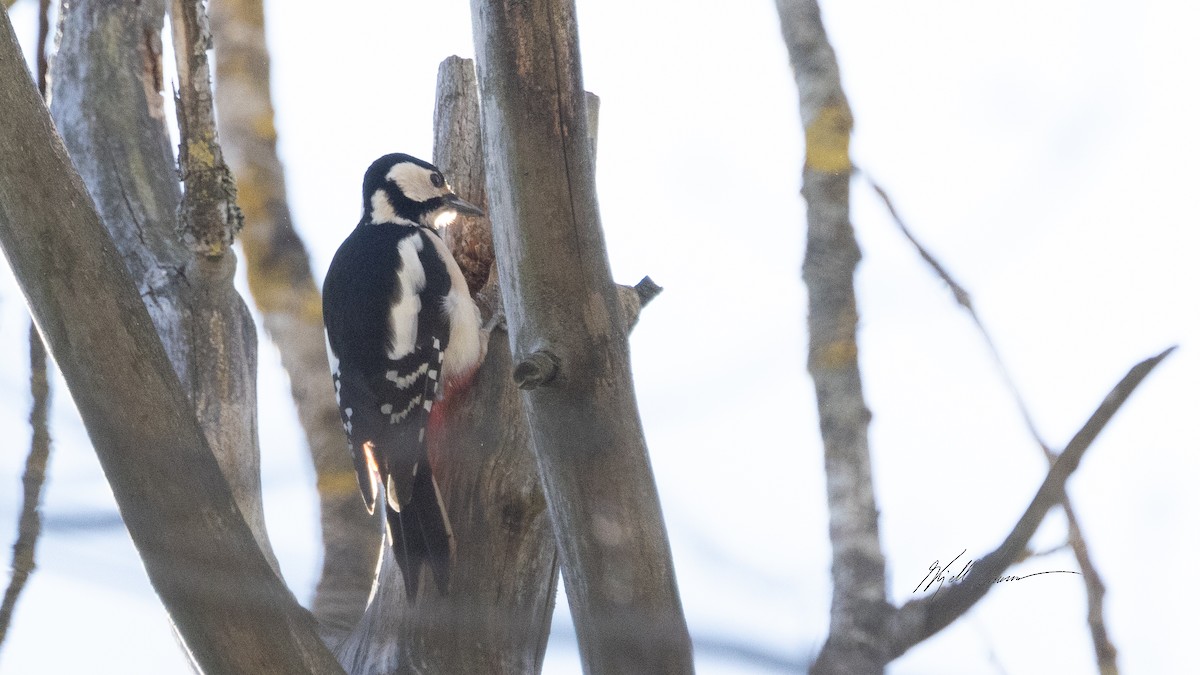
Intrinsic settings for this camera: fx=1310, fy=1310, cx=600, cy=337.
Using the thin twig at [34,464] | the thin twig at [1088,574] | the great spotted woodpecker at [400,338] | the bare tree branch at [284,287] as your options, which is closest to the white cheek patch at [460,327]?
the great spotted woodpecker at [400,338]

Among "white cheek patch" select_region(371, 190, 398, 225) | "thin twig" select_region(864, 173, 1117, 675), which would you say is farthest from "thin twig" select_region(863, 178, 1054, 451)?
"white cheek patch" select_region(371, 190, 398, 225)

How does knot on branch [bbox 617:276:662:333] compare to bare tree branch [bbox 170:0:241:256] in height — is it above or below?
below

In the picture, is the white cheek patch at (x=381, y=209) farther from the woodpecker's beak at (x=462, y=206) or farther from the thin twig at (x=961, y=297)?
the thin twig at (x=961, y=297)

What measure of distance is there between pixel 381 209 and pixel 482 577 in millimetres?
1784

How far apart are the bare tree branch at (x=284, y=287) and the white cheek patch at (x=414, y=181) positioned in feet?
2.06

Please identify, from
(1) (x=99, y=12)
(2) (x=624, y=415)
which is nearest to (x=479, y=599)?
(2) (x=624, y=415)

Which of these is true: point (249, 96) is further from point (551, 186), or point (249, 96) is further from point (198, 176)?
point (551, 186)

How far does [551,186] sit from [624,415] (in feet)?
1.11

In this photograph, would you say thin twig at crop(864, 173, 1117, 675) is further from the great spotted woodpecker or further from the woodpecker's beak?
the woodpecker's beak

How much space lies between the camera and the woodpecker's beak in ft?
11.5

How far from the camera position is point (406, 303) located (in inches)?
138

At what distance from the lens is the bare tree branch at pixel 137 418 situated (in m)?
1.84

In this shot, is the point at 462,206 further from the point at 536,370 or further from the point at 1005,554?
the point at 1005,554

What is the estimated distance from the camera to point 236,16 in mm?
5000
